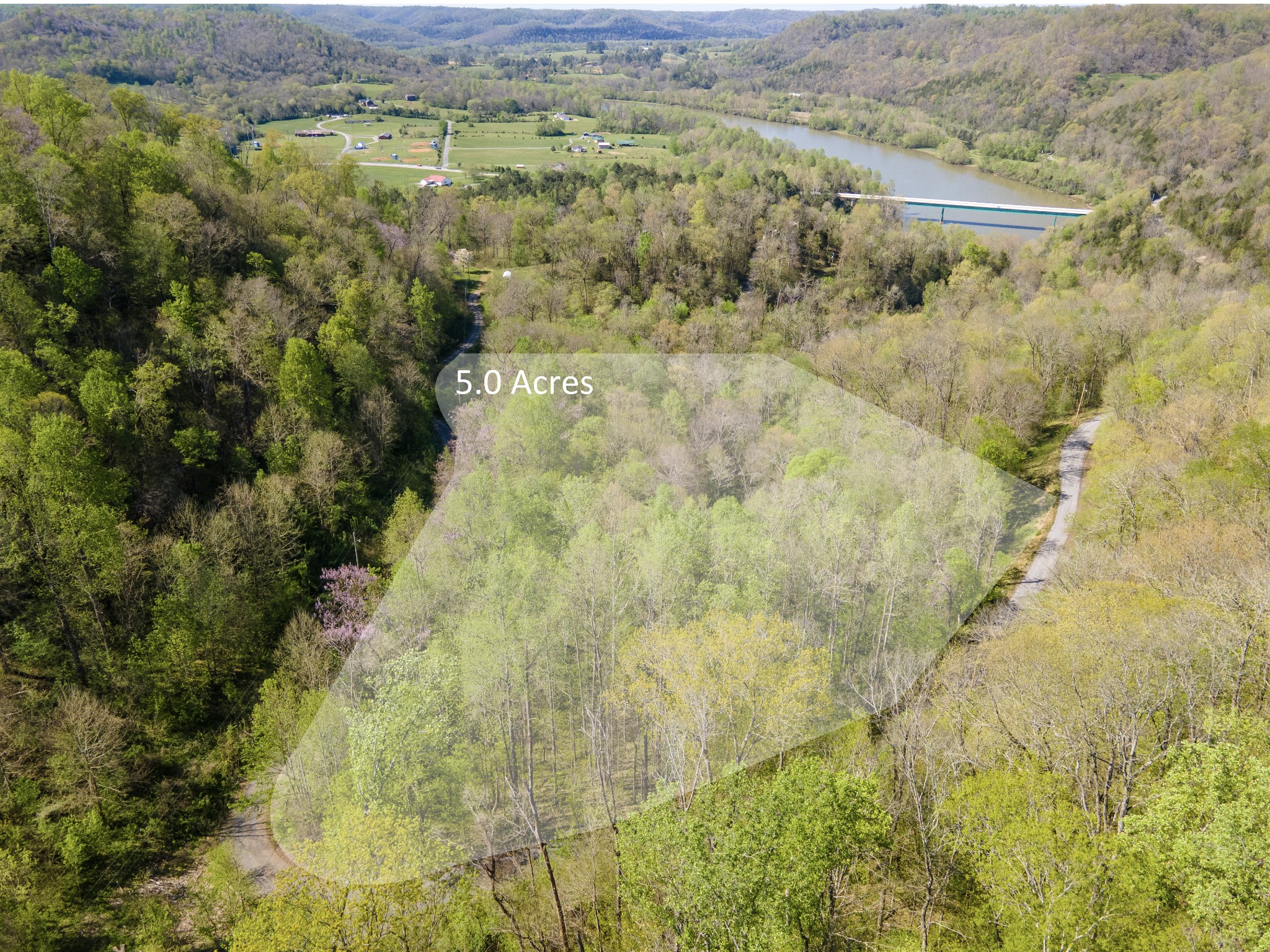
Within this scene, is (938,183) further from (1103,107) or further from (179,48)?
(179,48)

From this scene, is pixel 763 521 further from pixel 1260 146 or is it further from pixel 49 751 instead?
pixel 1260 146

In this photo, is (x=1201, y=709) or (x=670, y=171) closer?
(x=1201, y=709)

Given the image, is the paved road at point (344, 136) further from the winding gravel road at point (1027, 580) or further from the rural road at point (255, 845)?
the rural road at point (255, 845)

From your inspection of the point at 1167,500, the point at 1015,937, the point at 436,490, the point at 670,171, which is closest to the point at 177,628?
the point at 436,490

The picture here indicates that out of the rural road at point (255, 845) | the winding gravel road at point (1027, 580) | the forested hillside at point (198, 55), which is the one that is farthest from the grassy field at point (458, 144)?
the rural road at point (255, 845)
